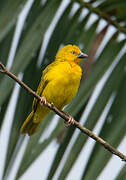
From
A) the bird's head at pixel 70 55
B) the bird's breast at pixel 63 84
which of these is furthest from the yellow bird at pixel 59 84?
the bird's head at pixel 70 55

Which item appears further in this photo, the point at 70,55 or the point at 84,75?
the point at 70,55

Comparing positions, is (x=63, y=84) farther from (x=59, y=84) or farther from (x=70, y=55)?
(x=70, y=55)

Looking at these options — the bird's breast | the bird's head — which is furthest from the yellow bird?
the bird's head

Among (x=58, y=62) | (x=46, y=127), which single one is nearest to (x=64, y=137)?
(x=46, y=127)

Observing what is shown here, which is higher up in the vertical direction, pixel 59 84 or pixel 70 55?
pixel 70 55

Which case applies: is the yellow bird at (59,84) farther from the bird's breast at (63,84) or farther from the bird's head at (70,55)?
the bird's head at (70,55)

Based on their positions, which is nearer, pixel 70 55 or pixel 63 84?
pixel 63 84

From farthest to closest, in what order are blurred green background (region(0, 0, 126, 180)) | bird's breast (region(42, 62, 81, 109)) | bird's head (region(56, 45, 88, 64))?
bird's head (region(56, 45, 88, 64)), bird's breast (region(42, 62, 81, 109)), blurred green background (region(0, 0, 126, 180))

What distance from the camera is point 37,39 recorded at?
213 centimetres

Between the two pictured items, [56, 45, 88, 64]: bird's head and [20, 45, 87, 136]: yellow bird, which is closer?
[20, 45, 87, 136]: yellow bird

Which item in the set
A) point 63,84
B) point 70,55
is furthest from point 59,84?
point 70,55

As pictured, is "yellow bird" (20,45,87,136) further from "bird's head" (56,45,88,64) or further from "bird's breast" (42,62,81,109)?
"bird's head" (56,45,88,64)

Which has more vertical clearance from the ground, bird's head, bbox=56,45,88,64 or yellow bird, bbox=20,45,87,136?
bird's head, bbox=56,45,88,64

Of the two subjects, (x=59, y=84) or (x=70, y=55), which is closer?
(x=59, y=84)
